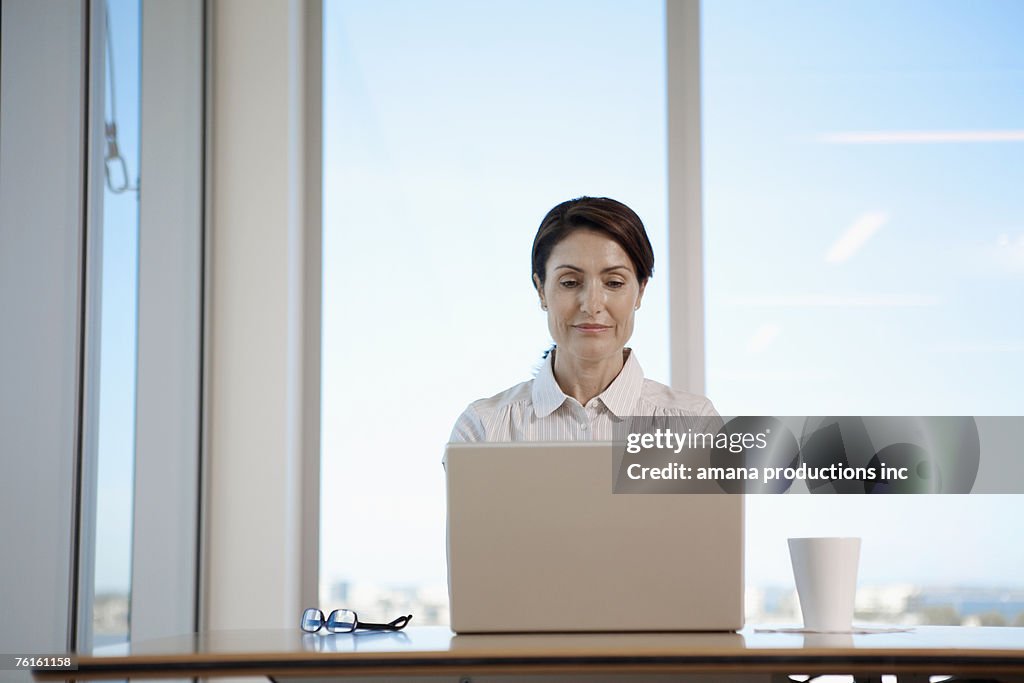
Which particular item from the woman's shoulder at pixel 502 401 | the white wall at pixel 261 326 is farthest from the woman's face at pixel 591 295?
the white wall at pixel 261 326

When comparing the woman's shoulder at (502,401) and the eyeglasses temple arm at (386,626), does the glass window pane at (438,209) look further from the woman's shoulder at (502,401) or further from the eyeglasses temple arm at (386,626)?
the eyeglasses temple arm at (386,626)

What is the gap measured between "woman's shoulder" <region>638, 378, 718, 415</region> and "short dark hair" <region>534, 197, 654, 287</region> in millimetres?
319

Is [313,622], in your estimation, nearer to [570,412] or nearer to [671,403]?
[570,412]

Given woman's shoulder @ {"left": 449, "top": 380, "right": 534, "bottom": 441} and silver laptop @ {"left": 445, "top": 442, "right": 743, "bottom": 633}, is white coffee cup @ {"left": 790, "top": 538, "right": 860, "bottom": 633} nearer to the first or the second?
silver laptop @ {"left": 445, "top": 442, "right": 743, "bottom": 633}

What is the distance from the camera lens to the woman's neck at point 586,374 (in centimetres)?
274

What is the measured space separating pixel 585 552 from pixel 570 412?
119 cm

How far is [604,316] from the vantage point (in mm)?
2750

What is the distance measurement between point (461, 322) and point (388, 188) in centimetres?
58

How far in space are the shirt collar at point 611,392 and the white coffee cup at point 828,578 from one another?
3.51 ft

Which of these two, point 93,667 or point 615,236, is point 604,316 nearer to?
point 615,236

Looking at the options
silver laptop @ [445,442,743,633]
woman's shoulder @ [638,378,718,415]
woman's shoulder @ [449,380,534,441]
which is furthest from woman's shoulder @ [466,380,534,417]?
silver laptop @ [445,442,743,633]

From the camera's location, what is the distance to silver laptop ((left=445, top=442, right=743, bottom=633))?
1523 mm

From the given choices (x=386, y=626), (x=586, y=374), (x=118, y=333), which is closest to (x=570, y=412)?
(x=586, y=374)

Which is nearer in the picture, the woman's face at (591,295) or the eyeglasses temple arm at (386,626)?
the eyeglasses temple arm at (386,626)
